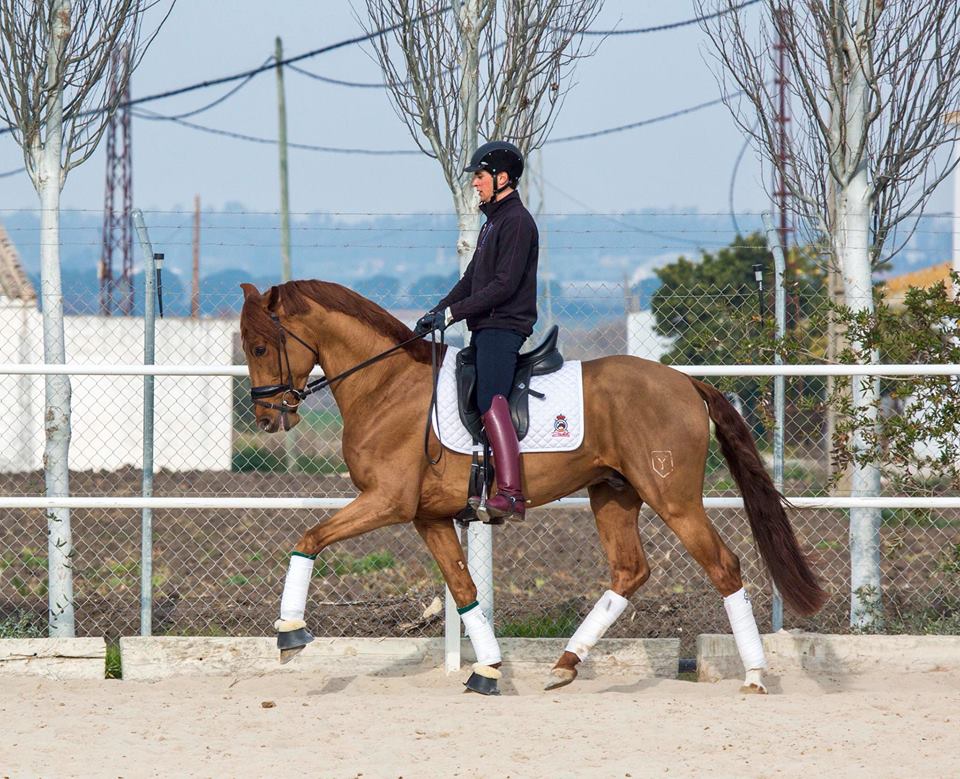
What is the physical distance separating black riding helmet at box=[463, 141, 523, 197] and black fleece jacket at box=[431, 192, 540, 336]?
0.43ft

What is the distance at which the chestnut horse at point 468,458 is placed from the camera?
5902 mm

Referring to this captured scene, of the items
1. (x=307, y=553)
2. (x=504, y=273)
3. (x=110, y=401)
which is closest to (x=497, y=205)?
(x=504, y=273)

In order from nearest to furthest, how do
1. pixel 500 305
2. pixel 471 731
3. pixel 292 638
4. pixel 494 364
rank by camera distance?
1. pixel 471 731
2. pixel 292 638
3. pixel 494 364
4. pixel 500 305

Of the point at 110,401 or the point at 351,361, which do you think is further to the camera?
the point at 110,401

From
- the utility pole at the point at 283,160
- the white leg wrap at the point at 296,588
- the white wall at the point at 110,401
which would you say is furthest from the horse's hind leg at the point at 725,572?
the utility pole at the point at 283,160

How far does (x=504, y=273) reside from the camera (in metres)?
5.88

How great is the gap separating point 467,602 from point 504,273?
1.69 meters

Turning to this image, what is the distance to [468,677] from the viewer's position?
6504 millimetres

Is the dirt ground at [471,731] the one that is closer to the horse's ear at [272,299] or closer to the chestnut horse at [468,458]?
the chestnut horse at [468,458]

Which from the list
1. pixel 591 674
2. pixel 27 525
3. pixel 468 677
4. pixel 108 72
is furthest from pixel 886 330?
pixel 27 525

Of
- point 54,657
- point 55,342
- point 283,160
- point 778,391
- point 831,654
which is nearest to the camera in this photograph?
point 54,657

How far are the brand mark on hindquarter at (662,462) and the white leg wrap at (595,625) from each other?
70 cm

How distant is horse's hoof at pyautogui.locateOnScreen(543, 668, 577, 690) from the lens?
6.10 meters

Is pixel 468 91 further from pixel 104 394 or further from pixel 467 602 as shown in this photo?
pixel 104 394
